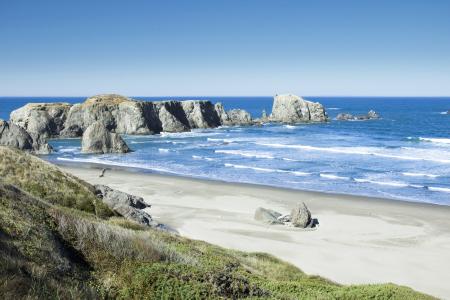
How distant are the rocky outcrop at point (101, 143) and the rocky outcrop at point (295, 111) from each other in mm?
72160

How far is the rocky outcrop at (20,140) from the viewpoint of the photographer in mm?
65375


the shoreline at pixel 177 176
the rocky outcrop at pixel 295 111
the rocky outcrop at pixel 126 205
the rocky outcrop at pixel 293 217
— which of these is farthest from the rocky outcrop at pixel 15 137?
the rocky outcrop at pixel 295 111

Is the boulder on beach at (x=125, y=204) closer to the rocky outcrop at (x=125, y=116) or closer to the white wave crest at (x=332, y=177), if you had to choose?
the white wave crest at (x=332, y=177)

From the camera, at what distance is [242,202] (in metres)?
36.8

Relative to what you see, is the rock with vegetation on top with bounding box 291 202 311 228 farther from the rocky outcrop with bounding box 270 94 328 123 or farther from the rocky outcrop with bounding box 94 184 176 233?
the rocky outcrop with bounding box 270 94 328 123

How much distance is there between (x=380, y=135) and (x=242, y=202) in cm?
6409

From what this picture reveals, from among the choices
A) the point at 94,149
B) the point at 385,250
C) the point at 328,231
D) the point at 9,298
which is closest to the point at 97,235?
the point at 9,298

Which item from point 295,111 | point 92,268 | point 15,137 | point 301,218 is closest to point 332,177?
point 301,218

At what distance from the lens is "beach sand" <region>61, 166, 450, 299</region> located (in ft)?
73.0

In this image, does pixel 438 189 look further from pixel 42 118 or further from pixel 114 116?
pixel 42 118

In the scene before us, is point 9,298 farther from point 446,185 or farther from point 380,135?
point 380,135

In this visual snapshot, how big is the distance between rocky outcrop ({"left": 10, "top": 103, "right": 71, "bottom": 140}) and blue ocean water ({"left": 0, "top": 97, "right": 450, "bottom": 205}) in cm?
694

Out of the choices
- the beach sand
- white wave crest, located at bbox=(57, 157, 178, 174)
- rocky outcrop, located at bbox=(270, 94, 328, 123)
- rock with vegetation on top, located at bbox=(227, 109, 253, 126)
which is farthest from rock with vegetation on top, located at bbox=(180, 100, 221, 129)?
the beach sand

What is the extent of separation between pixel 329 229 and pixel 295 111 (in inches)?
4163
